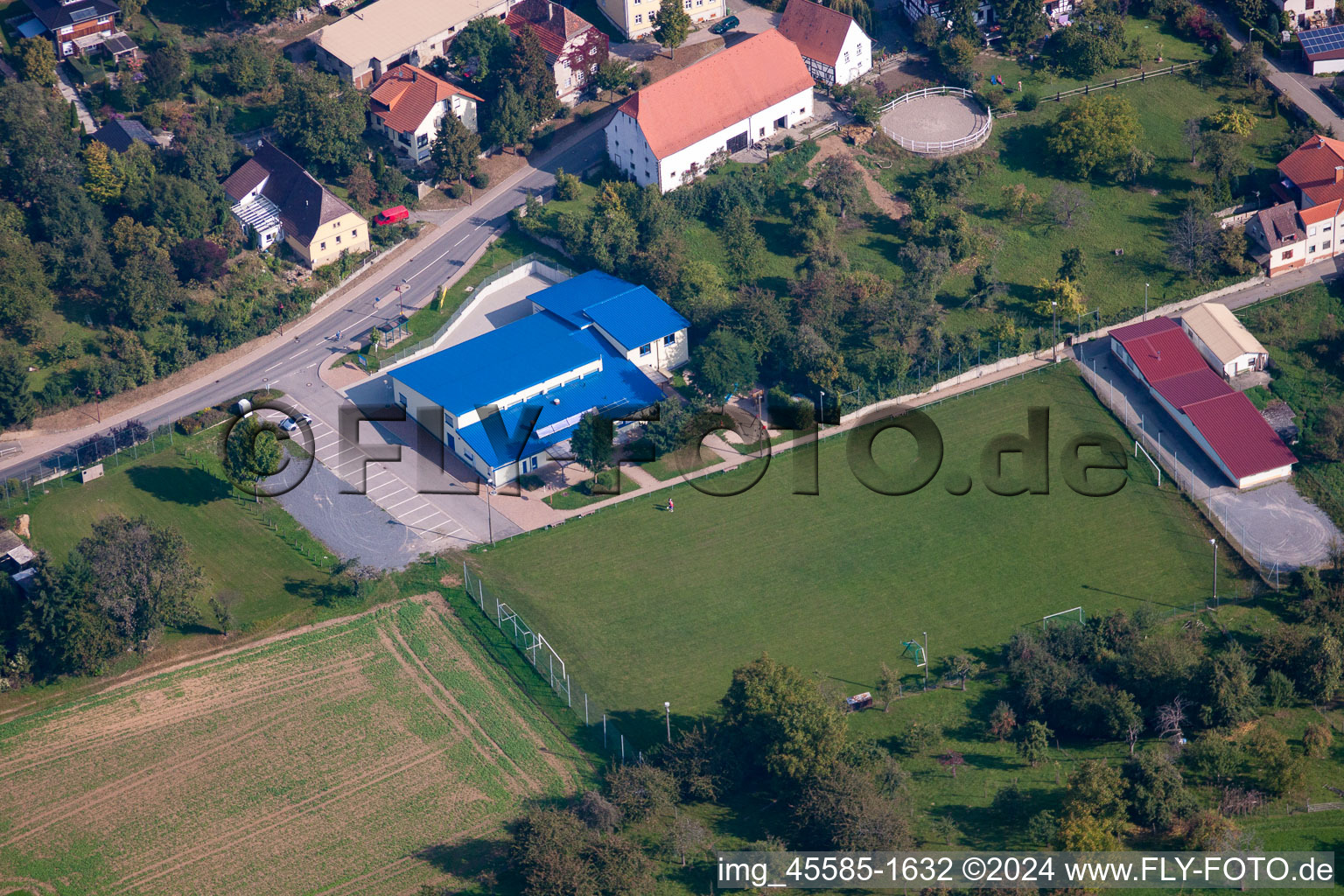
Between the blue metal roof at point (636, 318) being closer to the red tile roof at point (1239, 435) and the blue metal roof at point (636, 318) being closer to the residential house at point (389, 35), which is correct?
the residential house at point (389, 35)

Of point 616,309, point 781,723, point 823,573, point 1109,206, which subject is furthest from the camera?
point 1109,206

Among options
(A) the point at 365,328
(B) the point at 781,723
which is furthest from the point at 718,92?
(B) the point at 781,723

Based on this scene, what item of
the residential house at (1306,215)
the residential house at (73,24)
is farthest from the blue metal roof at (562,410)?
the residential house at (73,24)

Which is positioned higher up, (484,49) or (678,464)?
(484,49)

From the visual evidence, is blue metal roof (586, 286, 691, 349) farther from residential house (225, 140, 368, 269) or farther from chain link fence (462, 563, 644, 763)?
chain link fence (462, 563, 644, 763)

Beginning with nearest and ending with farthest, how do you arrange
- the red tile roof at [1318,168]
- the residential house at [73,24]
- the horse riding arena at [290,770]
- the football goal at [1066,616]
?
1. the horse riding arena at [290,770]
2. the football goal at [1066,616]
3. the red tile roof at [1318,168]
4. the residential house at [73,24]

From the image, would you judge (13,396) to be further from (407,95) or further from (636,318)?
(636,318)

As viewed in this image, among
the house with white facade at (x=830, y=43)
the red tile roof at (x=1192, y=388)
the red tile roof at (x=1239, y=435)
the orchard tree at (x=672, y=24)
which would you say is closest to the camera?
the red tile roof at (x=1239, y=435)

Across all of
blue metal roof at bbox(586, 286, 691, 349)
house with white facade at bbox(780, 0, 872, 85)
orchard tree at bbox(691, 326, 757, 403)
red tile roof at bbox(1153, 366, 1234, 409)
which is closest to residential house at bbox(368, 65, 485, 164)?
blue metal roof at bbox(586, 286, 691, 349)

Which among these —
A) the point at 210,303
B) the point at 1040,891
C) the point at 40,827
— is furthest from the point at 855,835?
the point at 210,303
